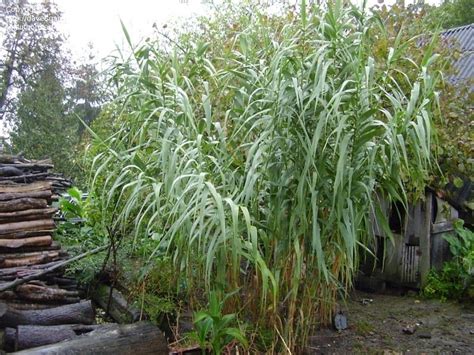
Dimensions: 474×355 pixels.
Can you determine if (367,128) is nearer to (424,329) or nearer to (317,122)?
(317,122)

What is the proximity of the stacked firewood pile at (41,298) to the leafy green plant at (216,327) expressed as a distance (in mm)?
459

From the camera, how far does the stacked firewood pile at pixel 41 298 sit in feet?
8.63

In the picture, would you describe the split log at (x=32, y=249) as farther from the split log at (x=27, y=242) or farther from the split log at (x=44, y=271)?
the split log at (x=44, y=271)

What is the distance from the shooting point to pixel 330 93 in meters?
2.21

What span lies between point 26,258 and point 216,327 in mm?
1556

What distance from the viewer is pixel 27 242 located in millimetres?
3328

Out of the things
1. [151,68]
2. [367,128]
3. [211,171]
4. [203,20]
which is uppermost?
[203,20]

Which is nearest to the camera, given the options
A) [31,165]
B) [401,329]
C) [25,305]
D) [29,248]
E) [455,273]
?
[25,305]

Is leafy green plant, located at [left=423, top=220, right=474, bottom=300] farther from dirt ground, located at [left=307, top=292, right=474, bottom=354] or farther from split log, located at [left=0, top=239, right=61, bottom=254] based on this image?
split log, located at [left=0, top=239, right=61, bottom=254]

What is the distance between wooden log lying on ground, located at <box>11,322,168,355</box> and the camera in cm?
246

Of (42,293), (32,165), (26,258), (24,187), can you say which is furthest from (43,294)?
(32,165)

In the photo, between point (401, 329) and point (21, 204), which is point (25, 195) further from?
point (401, 329)

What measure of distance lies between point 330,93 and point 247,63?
0.59 metres

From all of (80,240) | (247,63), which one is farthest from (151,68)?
(80,240)
